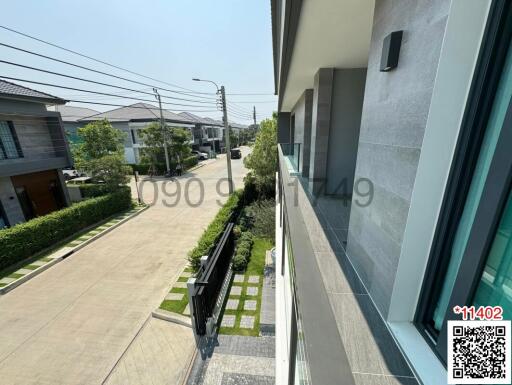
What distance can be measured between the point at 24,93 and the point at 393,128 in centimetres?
1472

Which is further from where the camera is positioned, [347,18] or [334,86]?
[334,86]

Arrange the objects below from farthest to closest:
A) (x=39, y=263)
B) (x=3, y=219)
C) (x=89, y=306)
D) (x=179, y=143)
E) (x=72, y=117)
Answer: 1. (x=72, y=117)
2. (x=179, y=143)
3. (x=3, y=219)
4. (x=39, y=263)
5. (x=89, y=306)

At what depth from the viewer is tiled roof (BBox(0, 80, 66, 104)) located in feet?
30.1

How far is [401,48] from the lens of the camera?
134cm

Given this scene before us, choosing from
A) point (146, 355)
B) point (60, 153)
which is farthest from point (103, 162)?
point (146, 355)

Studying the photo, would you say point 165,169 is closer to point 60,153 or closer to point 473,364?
point 60,153

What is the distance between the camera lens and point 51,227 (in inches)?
347

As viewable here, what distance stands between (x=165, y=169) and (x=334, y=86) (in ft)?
72.5

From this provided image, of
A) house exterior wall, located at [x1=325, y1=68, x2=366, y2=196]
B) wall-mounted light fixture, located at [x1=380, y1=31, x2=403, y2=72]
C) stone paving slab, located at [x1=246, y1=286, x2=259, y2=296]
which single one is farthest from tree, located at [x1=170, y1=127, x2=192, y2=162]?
wall-mounted light fixture, located at [x1=380, y1=31, x2=403, y2=72]

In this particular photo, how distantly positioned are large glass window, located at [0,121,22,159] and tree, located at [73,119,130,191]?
2781 mm

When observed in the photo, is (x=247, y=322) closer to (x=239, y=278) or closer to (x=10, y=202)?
(x=239, y=278)

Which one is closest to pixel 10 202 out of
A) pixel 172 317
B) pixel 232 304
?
pixel 172 317

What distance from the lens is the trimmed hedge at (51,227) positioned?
→ 743 centimetres

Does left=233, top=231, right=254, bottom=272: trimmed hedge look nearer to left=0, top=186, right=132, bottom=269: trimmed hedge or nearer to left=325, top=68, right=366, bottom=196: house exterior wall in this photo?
left=325, top=68, right=366, bottom=196: house exterior wall
